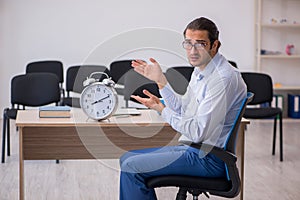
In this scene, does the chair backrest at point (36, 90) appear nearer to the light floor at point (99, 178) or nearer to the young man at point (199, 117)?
the light floor at point (99, 178)

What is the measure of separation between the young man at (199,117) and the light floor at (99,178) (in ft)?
4.28

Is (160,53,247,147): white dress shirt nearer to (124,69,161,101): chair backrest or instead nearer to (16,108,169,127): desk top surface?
(16,108,169,127): desk top surface

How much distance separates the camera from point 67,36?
7.69 m

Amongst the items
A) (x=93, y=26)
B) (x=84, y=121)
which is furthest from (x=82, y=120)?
(x=93, y=26)

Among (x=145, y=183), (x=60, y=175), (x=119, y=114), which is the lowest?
(x=60, y=175)

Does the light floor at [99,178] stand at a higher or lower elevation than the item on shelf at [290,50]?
lower

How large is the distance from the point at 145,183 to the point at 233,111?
0.59 m

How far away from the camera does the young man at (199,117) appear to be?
294 cm

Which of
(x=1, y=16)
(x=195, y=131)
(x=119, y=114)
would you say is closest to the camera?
(x=195, y=131)

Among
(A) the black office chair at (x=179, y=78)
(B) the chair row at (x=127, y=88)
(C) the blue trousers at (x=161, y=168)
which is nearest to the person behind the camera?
(C) the blue trousers at (x=161, y=168)

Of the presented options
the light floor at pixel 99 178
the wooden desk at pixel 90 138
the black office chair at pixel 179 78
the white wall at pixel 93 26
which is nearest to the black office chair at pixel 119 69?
the black office chair at pixel 179 78

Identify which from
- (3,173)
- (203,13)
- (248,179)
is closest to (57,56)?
(203,13)

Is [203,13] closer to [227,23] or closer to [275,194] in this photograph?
[227,23]

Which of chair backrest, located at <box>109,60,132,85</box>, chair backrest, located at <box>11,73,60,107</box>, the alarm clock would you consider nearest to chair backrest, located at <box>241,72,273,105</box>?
chair backrest, located at <box>109,60,132,85</box>
